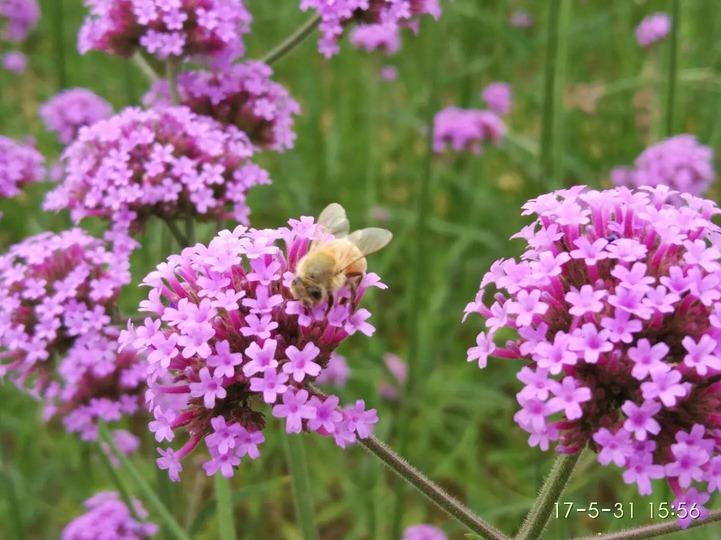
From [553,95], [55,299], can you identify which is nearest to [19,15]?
[55,299]

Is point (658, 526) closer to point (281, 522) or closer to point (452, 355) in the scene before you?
point (281, 522)

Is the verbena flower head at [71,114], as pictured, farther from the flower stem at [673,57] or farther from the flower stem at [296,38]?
the flower stem at [673,57]

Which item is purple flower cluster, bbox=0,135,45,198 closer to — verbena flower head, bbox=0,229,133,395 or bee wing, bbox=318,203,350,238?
verbena flower head, bbox=0,229,133,395

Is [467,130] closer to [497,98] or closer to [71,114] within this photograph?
[497,98]

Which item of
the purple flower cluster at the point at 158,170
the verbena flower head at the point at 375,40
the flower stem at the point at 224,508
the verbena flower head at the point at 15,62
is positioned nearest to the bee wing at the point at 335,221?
the purple flower cluster at the point at 158,170

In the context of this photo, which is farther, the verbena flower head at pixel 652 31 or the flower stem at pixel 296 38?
the verbena flower head at pixel 652 31

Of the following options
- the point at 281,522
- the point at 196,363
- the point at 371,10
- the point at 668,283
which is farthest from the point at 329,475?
the point at 668,283

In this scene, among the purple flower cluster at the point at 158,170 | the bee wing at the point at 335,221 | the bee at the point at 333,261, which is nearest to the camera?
the bee at the point at 333,261
